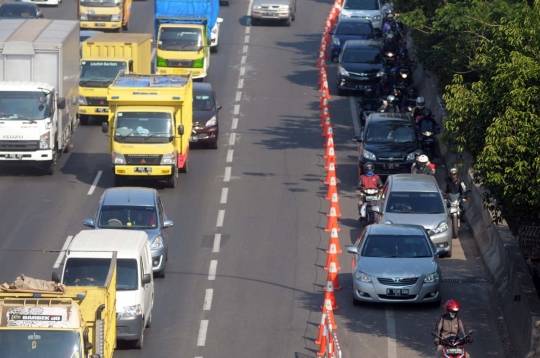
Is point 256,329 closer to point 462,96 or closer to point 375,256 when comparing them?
point 375,256

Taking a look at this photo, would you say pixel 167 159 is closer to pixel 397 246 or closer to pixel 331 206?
pixel 331 206

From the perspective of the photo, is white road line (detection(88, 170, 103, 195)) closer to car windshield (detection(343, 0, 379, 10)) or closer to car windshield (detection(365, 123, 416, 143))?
car windshield (detection(365, 123, 416, 143))

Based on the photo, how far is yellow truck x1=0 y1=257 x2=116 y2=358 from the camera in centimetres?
1463

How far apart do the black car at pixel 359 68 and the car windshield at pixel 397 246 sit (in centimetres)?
1941

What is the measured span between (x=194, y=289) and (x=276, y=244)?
3.58m

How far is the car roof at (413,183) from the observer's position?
26.1m

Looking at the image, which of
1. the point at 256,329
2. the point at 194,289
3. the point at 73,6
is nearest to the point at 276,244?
the point at 194,289

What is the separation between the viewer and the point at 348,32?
47656mm

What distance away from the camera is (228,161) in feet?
109

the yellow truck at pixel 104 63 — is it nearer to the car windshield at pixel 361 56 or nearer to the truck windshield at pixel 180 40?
the truck windshield at pixel 180 40

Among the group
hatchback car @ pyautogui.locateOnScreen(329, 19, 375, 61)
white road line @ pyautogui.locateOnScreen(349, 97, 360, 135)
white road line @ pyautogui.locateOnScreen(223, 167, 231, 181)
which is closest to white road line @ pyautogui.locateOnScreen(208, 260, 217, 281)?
white road line @ pyautogui.locateOnScreen(223, 167, 231, 181)

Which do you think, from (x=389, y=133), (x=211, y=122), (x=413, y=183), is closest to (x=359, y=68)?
(x=211, y=122)

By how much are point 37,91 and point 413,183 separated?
34.5 feet

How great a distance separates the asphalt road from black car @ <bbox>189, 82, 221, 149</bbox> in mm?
520
